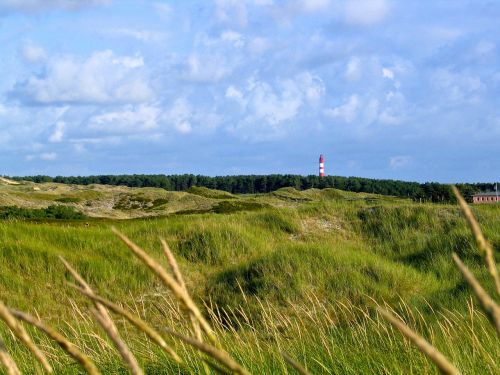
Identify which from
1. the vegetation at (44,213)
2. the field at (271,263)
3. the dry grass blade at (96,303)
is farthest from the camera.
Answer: the vegetation at (44,213)

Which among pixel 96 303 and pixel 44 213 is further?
pixel 44 213

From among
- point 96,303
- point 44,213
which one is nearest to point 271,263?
point 96,303

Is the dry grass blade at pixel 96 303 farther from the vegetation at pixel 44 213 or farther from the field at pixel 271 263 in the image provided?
the vegetation at pixel 44 213

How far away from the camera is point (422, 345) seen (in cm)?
80

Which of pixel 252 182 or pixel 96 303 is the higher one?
pixel 252 182

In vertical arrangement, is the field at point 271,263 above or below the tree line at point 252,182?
below

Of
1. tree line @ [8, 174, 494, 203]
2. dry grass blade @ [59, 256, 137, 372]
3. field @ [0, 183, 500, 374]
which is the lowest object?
field @ [0, 183, 500, 374]

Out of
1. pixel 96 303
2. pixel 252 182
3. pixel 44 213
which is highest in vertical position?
pixel 252 182

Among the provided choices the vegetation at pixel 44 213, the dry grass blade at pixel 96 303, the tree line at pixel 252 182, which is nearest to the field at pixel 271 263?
the dry grass blade at pixel 96 303

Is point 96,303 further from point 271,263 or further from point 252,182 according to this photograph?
point 252,182

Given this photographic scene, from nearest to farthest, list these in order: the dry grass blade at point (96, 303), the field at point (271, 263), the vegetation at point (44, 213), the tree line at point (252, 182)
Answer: the dry grass blade at point (96, 303)
the field at point (271, 263)
the vegetation at point (44, 213)
the tree line at point (252, 182)

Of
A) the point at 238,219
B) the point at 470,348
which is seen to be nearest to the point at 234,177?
the point at 238,219

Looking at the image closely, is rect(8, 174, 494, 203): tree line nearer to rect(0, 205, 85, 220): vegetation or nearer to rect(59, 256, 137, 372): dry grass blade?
rect(0, 205, 85, 220): vegetation

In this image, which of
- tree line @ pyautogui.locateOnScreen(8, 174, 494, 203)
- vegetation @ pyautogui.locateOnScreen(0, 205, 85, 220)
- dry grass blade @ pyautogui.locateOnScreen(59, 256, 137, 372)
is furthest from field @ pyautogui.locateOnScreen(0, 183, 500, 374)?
tree line @ pyautogui.locateOnScreen(8, 174, 494, 203)
